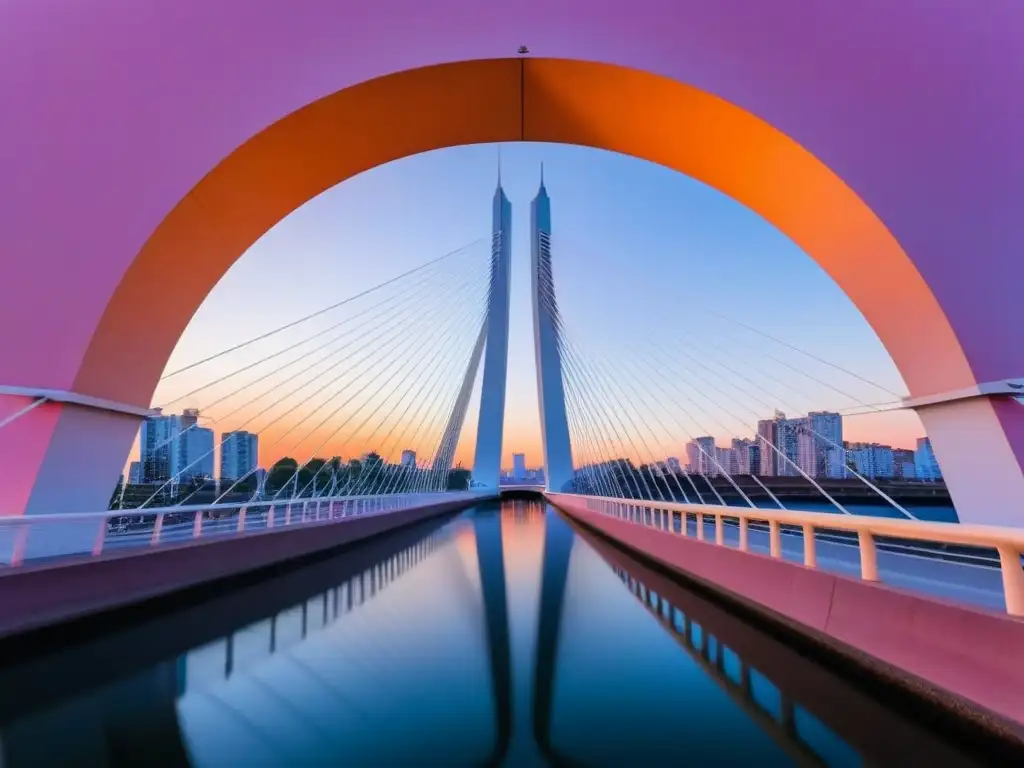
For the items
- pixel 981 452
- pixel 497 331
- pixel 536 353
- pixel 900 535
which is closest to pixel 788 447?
pixel 981 452

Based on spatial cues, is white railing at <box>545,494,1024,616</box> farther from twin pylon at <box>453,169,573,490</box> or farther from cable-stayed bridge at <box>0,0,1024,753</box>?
twin pylon at <box>453,169,573,490</box>

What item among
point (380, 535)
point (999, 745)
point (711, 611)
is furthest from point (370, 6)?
point (380, 535)

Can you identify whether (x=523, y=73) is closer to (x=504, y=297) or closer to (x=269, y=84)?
(x=269, y=84)

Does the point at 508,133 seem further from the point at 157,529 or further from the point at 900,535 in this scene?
the point at 900,535

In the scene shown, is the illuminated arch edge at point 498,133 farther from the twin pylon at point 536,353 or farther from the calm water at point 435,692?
the twin pylon at point 536,353

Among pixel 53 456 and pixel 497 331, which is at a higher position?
pixel 497 331

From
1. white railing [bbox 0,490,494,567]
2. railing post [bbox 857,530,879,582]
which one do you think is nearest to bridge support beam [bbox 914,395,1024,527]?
railing post [bbox 857,530,879,582]

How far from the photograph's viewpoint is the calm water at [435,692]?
3.73 m

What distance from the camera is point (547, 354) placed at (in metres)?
35.7

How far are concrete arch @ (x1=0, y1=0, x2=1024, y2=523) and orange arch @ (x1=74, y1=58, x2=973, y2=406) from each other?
4cm

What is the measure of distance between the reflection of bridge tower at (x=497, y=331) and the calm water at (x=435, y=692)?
3316 centimetres

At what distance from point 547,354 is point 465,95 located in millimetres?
26232

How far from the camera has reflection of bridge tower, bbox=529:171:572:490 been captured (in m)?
32.9

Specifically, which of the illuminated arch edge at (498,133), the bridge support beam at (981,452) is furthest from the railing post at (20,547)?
the bridge support beam at (981,452)
